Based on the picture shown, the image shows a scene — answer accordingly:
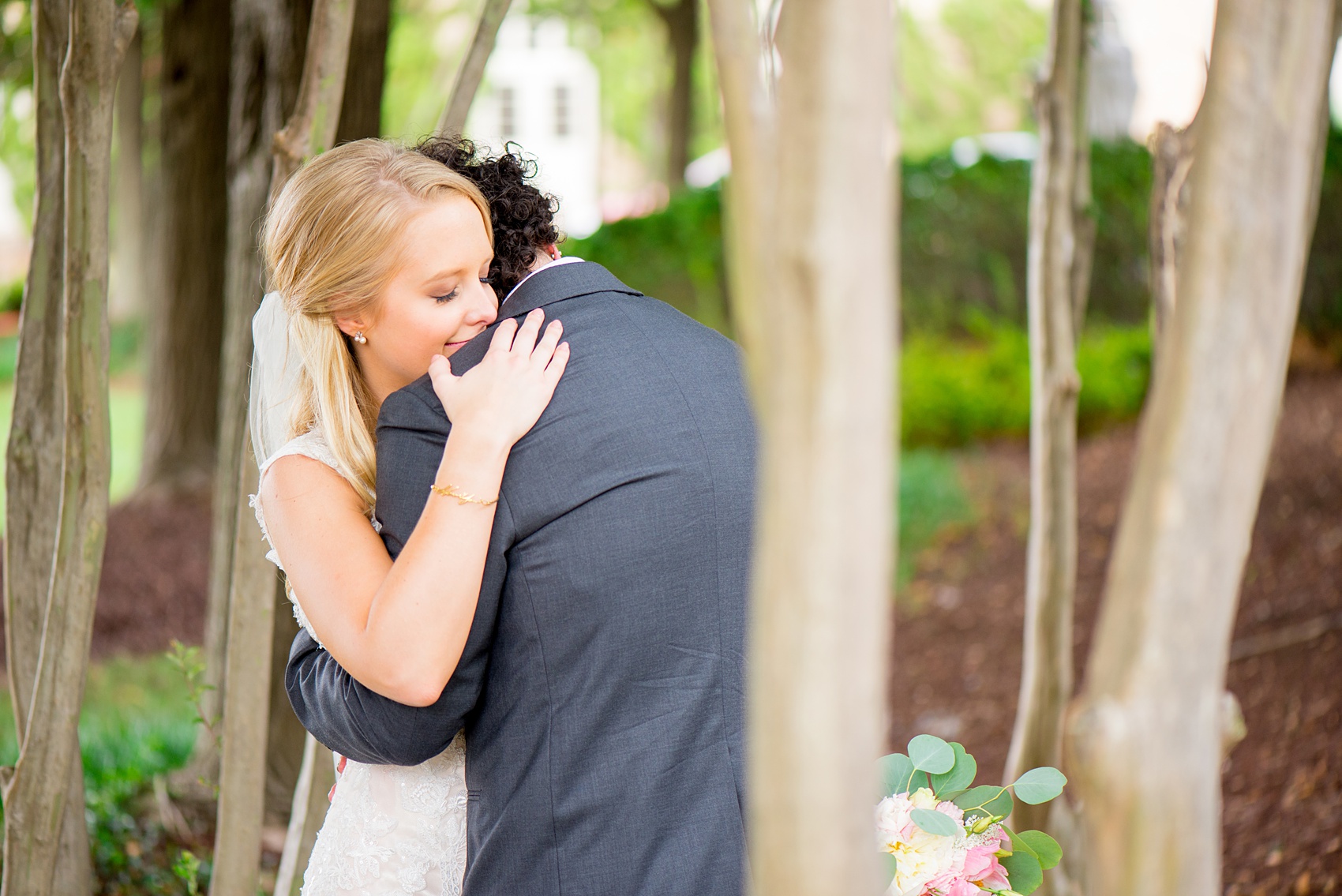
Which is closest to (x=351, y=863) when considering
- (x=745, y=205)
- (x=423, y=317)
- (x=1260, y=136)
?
(x=423, y=317)

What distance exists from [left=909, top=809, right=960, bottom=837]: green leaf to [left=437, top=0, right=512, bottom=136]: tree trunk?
1.67 meters

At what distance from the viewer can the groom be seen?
57.8 inches

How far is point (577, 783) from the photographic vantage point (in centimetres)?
153

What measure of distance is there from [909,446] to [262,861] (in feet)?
18.8

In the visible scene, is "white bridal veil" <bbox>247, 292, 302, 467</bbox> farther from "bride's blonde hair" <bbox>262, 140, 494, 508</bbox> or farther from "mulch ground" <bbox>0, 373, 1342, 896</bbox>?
"mulch ground" <bbox>0, 373, 1342, 896</bbox>

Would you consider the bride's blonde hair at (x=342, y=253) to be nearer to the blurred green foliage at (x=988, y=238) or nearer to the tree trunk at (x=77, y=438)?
the tree trunk at (x=77, y=438)

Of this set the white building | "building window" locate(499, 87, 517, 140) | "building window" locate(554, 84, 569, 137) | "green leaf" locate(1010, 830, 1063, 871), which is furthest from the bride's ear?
"building window" locate(554, 84, 569, 137)

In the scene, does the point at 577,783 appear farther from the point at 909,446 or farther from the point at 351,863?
the point at 909,446

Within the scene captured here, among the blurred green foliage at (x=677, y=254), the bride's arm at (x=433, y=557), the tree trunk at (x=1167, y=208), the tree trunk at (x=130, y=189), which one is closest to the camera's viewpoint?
the bride's arm at (x=433, y=557)

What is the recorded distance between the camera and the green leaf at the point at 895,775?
1802 millimetres

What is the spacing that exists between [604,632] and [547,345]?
389mm

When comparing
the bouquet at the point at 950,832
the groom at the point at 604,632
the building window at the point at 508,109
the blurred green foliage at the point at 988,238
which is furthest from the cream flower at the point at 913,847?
the building window at the point at 508,109

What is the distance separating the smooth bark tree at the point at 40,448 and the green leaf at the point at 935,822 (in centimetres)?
168

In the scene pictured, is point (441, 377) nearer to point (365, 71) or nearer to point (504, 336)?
point (504, 336)
